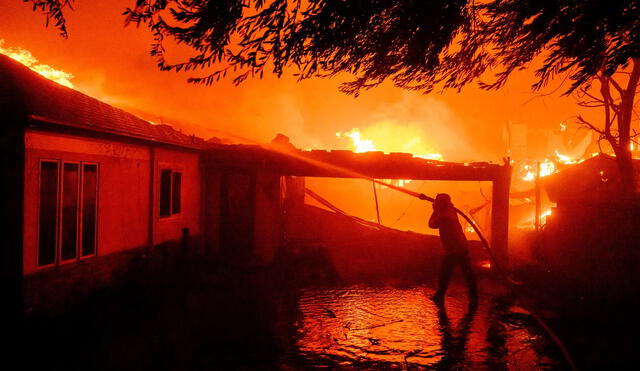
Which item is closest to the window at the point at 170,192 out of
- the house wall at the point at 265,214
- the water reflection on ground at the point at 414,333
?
the house wall at the point at 265,214

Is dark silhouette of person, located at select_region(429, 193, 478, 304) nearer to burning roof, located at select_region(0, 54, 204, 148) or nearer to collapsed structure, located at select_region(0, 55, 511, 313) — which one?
collapsed structure, located at select_region(0, 55, 511, 313)

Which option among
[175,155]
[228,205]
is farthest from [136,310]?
[228,205]

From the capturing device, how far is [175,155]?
451 inches

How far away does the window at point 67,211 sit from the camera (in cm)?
706

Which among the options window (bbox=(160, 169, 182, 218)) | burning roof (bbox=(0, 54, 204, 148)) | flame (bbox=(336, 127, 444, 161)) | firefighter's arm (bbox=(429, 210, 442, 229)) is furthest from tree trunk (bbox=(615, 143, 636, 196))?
flame (bbox=(336, 127, 444, 161))

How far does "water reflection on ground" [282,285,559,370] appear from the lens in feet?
18.9

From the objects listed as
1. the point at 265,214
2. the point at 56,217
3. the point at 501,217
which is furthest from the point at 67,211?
the point at 501,217

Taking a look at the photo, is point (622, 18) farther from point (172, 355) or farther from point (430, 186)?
point (430, 186)

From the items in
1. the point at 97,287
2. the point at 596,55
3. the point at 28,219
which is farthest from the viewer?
the point at 97,287

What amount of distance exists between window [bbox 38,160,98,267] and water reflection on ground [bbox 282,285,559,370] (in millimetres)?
4453

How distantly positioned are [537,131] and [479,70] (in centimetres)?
4183

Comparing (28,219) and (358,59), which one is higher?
(358,59)

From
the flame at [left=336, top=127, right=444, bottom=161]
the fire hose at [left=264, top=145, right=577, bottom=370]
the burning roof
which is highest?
the flame at [left=336, top=127, right=444, bottom=161]

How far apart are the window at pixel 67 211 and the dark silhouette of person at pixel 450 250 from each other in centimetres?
711
